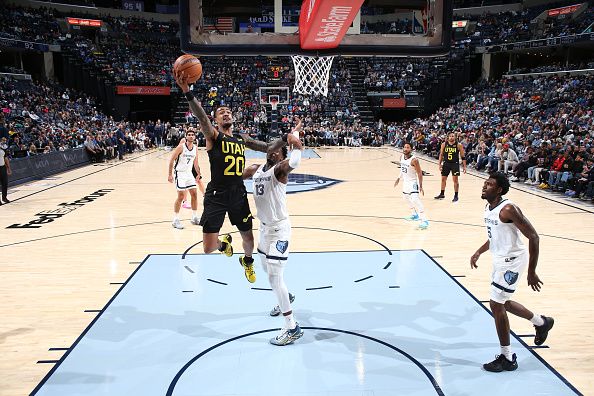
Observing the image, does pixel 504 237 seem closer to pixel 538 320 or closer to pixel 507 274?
pixel 507 274

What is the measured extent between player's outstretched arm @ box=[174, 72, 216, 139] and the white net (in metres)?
6.14

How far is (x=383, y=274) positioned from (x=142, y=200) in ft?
25.1

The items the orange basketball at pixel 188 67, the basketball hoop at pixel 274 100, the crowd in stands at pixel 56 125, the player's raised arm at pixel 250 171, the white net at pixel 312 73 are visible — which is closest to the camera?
the orange basketball at pixel 188 67

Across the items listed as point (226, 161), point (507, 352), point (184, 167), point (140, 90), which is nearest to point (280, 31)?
point (184, 167)

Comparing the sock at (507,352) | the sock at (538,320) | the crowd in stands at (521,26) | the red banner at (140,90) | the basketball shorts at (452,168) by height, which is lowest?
the sock at (507,352)

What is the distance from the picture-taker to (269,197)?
4484 mm

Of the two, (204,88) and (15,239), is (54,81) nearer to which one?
(204,88)

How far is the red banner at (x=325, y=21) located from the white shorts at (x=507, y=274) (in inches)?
187

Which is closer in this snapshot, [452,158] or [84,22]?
[452,158]

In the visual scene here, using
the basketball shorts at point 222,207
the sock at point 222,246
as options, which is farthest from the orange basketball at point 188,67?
the sock at point 222,246

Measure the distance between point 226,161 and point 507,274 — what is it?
2.82 metres

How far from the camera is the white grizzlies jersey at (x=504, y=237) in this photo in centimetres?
387

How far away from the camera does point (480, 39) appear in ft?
114

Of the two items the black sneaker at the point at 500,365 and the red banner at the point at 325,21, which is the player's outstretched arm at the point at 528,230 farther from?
the red banner at the point at 325,21
